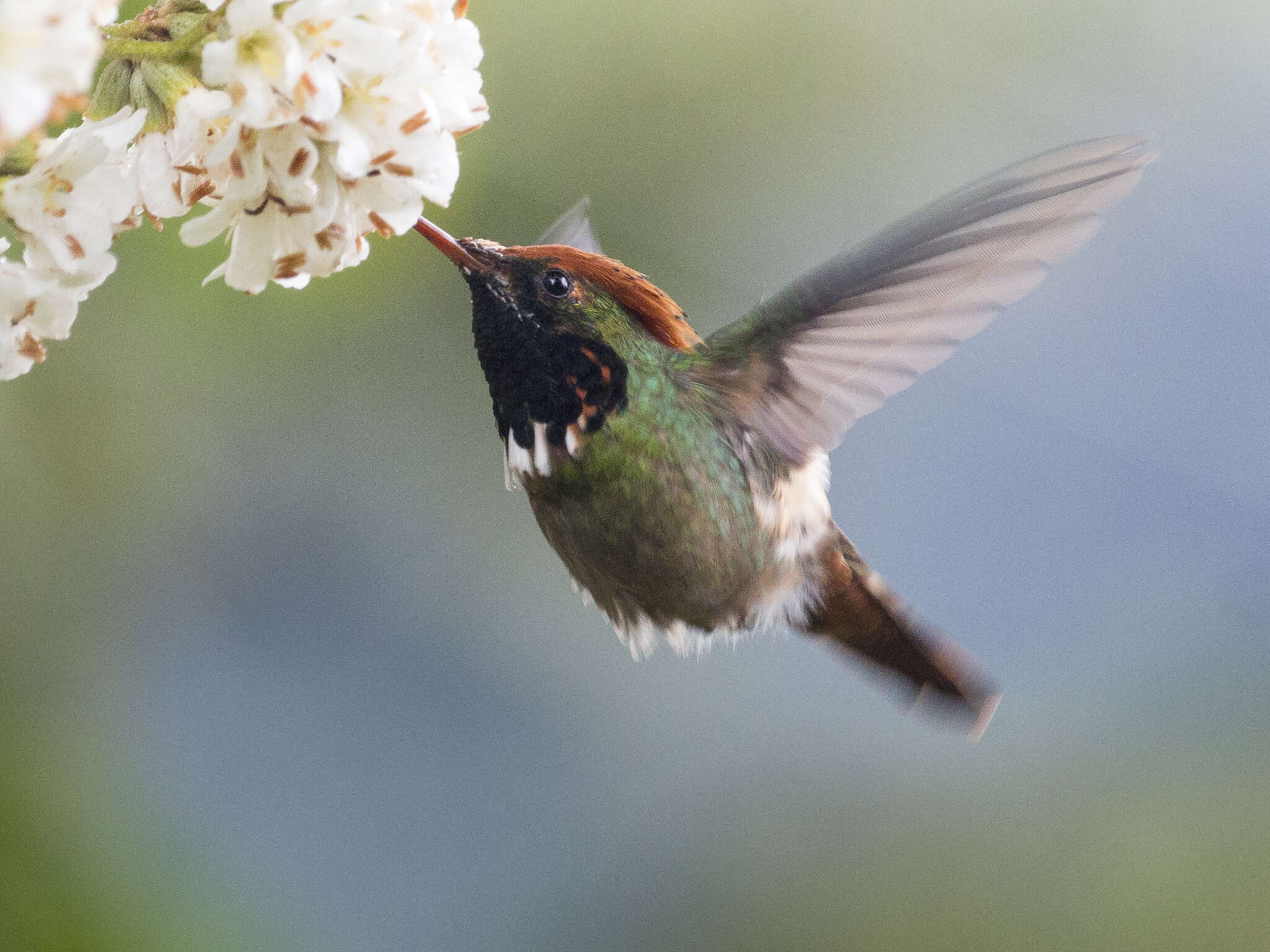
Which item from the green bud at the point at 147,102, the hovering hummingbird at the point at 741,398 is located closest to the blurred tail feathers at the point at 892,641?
the hovering hummingbird at the point at 741,398

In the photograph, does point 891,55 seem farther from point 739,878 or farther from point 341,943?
point 341,943

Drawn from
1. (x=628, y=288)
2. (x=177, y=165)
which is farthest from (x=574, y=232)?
(x=177, y=165)

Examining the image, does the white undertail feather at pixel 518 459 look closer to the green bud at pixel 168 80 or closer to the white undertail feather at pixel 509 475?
the white undertail feather at pixel 509 475

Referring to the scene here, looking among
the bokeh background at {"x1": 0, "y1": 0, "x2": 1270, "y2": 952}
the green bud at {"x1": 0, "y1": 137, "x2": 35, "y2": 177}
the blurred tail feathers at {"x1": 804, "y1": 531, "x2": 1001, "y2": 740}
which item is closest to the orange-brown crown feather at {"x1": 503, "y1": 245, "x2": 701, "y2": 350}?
the blurred tail feathers at {"x1": 804, "y1": 531, "x2": 1001, "y2": 740}

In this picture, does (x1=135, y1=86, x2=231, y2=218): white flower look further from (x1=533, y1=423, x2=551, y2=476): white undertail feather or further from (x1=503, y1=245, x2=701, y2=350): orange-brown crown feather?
(x1=533, y1=423, x2=551, y2=476): white undertail feather

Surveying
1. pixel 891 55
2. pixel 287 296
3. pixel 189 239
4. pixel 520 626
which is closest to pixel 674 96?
pixel 891 55

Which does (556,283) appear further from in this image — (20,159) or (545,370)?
(20,159)

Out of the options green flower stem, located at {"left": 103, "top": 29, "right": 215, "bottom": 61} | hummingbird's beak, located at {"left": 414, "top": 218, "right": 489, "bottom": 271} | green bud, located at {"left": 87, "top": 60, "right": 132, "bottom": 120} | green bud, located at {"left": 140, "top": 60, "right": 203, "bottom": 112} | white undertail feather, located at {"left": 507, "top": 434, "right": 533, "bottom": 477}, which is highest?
green flower stem, located at {"left": 103, "top": 29, "right": 215, "bottom": 61}
